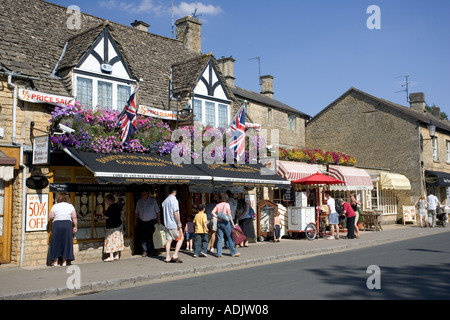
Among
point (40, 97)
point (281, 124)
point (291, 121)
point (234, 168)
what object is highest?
point (291, 121)

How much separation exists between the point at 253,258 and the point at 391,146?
1979 cm

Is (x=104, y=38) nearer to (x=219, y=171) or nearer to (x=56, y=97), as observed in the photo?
(x=56, y=97)

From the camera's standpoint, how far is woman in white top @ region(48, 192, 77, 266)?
10367 millimetres

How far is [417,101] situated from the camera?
32.7 metres

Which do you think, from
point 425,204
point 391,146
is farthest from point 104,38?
point 391,146

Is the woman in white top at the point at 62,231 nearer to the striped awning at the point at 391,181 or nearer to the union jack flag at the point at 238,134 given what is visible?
the union jack flag at the point at 238,134

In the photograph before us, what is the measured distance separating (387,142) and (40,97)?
920 inches

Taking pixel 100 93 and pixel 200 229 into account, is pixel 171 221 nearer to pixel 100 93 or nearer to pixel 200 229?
pixel 200 229

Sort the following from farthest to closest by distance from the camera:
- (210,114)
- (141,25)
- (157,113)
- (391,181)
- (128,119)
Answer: (391,181) < (141,25) < (210,114) < (157,113) < (128,119)

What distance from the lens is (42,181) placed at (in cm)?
1068

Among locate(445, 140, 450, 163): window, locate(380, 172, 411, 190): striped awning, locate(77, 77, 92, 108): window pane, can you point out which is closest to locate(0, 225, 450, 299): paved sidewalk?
locate(77, 77, 92, 108): window pane

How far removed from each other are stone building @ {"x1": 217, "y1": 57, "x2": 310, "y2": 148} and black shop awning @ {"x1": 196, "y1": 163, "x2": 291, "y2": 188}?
12.0 m

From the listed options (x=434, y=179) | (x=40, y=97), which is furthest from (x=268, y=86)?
(x=40, y=97)

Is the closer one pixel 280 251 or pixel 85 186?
pixel 85 186
